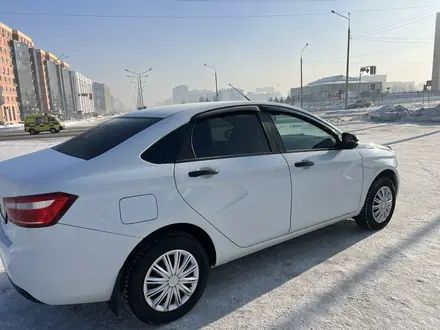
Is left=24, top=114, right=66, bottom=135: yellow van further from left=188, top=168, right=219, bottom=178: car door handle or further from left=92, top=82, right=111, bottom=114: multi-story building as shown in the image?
left=92, top=82, right=111, bottom=114: multi-story building

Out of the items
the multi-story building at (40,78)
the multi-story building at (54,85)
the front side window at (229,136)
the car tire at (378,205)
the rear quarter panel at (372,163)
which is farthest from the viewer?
the multi-story building at (54,85)

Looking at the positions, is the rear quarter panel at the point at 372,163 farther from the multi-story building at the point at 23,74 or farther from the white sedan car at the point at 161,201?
the multi-story building at the point at 23,74

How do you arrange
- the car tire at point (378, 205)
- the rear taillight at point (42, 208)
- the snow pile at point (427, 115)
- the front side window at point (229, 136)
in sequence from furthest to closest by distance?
the snow pile at point (427, 115), the car tire at point (378, 205), the front side window at point (229, 136), the rear taillight at point (42, 208)

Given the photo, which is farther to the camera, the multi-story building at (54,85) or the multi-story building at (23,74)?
the multi-story building at (54,85)

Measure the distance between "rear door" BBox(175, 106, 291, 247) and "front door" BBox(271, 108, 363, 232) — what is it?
17 centimetres

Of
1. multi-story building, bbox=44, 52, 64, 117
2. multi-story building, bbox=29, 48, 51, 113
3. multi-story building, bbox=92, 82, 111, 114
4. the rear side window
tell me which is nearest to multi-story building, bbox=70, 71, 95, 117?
multi-story building, bbox=92, 82, 111, 114

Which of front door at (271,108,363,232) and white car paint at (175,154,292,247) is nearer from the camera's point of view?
white car paint at (175,154,292,247)

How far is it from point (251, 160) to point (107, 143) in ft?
3.95

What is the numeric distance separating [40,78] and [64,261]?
391 feet

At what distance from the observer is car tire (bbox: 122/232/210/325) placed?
2361 mm

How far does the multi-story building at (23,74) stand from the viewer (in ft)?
294

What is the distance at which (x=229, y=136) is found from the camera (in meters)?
3.00

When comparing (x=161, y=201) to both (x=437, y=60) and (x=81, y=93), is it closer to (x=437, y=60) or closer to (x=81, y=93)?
(x=81, y=93)

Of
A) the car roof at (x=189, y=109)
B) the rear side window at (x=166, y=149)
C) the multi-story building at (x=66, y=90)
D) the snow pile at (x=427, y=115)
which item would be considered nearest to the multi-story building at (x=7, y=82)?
the multi-story building at (x=66, y=90)
